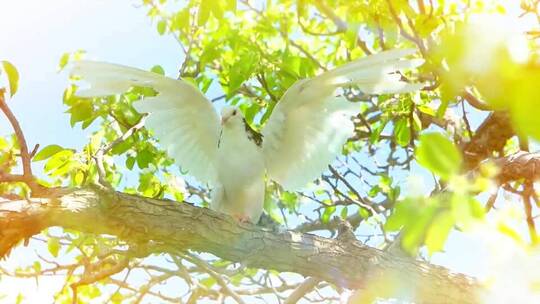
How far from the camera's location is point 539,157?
9.88ft

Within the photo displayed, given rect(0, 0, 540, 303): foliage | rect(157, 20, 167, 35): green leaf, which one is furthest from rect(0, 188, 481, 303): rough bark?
rect(157, 20, 167, 35): green leaf

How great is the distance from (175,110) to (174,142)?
10.4 inches

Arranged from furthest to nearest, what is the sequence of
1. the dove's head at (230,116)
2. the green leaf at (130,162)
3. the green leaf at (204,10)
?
the dove's head at (230,116), the green leaf at (130,162), the green leaf at (204,10)

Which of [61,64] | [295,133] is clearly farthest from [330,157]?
[61,64]

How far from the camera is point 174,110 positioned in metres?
3.39

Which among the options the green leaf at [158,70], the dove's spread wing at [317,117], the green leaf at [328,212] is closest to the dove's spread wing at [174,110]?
the green leaf at [158,70]

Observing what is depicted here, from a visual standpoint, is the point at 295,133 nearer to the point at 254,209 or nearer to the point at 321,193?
the point at 254,209

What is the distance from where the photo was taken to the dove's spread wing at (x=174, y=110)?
2699mm

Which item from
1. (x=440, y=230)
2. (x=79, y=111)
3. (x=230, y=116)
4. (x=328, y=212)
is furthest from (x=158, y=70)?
(x=440, y=230)

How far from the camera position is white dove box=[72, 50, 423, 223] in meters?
2.95

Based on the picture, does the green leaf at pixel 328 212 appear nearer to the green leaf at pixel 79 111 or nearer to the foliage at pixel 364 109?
the foliage at pixel 364 109

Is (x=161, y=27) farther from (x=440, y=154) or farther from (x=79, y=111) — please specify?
(x=440, y=154)

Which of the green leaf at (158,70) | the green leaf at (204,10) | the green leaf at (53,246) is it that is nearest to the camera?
the green leaf at (204,10)

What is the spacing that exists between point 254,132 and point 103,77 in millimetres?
1227
